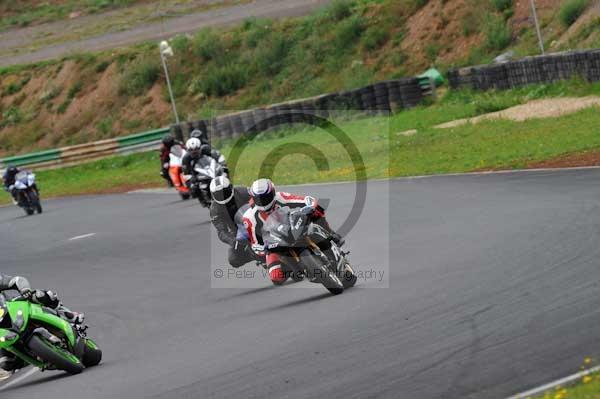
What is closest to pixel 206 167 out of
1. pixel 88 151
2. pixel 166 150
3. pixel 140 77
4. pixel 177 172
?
pixel 177 172

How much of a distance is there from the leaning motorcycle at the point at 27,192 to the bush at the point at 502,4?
664 inches

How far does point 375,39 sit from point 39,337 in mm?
33233

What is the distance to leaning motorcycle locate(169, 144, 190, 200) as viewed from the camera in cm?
2622

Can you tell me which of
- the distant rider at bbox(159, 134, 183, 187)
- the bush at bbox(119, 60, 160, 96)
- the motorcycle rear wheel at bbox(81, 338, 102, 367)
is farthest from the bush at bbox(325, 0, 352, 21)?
the motorcycle rear wheel at bbox(81, 338, 102, 367)

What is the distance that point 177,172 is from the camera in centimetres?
2634

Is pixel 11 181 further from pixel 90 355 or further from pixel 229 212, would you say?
pixel 90 355

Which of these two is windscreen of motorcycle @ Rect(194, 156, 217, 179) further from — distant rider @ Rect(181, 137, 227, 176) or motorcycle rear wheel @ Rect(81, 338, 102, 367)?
motorcycle rear wheel @ Rect(81, 338, 102, 367)

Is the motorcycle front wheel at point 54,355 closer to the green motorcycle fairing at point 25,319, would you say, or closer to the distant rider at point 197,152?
the green motorcycle fairing at point 25,319

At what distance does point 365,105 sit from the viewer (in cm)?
3450

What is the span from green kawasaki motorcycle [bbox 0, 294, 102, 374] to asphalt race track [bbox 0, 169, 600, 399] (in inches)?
8.7

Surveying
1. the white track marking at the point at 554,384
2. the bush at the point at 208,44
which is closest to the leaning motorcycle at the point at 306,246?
the white track marking at the point at 554,384

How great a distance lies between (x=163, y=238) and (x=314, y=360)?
11.8 m

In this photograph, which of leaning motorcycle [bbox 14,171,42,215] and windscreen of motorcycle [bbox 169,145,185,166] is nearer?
windscreen of motorcycle [bbox 169,145,185,166]

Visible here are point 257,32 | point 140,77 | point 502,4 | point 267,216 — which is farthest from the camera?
point 140,77
